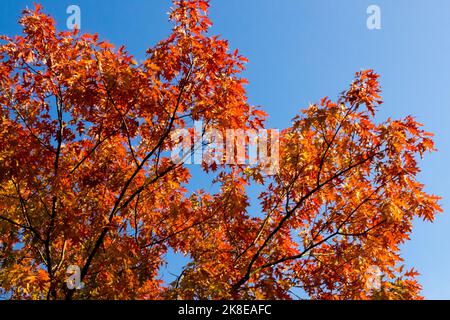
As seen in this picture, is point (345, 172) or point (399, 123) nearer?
point (399, 123)

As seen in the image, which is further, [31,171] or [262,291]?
[31,171]

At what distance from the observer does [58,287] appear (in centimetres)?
832

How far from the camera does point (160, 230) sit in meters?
10.3

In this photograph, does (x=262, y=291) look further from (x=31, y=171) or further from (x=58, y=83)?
(x=58, y=83)

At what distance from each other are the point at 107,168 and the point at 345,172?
5.21m
